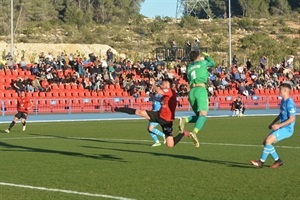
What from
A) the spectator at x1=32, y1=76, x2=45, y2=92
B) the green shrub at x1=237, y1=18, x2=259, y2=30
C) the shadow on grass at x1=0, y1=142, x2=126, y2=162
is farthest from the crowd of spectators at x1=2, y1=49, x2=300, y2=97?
the green shrub at x1=237, y1=18, x2=259, y2=30

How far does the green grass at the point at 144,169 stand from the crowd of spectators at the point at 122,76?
21169mm

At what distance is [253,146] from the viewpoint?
20641 millimetres

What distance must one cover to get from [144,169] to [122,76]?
34.5m

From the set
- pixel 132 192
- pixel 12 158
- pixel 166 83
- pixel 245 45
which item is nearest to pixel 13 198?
pixel 132 192

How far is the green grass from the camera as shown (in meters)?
11.3

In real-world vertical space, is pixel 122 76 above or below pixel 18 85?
above

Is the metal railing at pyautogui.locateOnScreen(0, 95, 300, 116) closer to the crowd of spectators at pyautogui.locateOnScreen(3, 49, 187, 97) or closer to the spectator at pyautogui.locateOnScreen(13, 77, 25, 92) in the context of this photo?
the spectator at pyautogui.locateOnScreen(13, 77, 25, 92)

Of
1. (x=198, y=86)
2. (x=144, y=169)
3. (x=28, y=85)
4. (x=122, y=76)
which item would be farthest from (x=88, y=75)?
(x=144, y=169)

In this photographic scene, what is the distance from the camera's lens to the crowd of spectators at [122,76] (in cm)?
4528

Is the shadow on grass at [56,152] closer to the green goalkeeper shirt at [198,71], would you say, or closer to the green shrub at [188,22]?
the green goalkeeper shirt at [198,71]

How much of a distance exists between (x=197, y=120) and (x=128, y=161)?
6.28ft

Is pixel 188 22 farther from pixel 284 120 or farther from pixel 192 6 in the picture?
pixel 284 120

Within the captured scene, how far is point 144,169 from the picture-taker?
14484mm

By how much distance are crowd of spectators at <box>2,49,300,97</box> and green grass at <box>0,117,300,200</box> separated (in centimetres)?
2117
